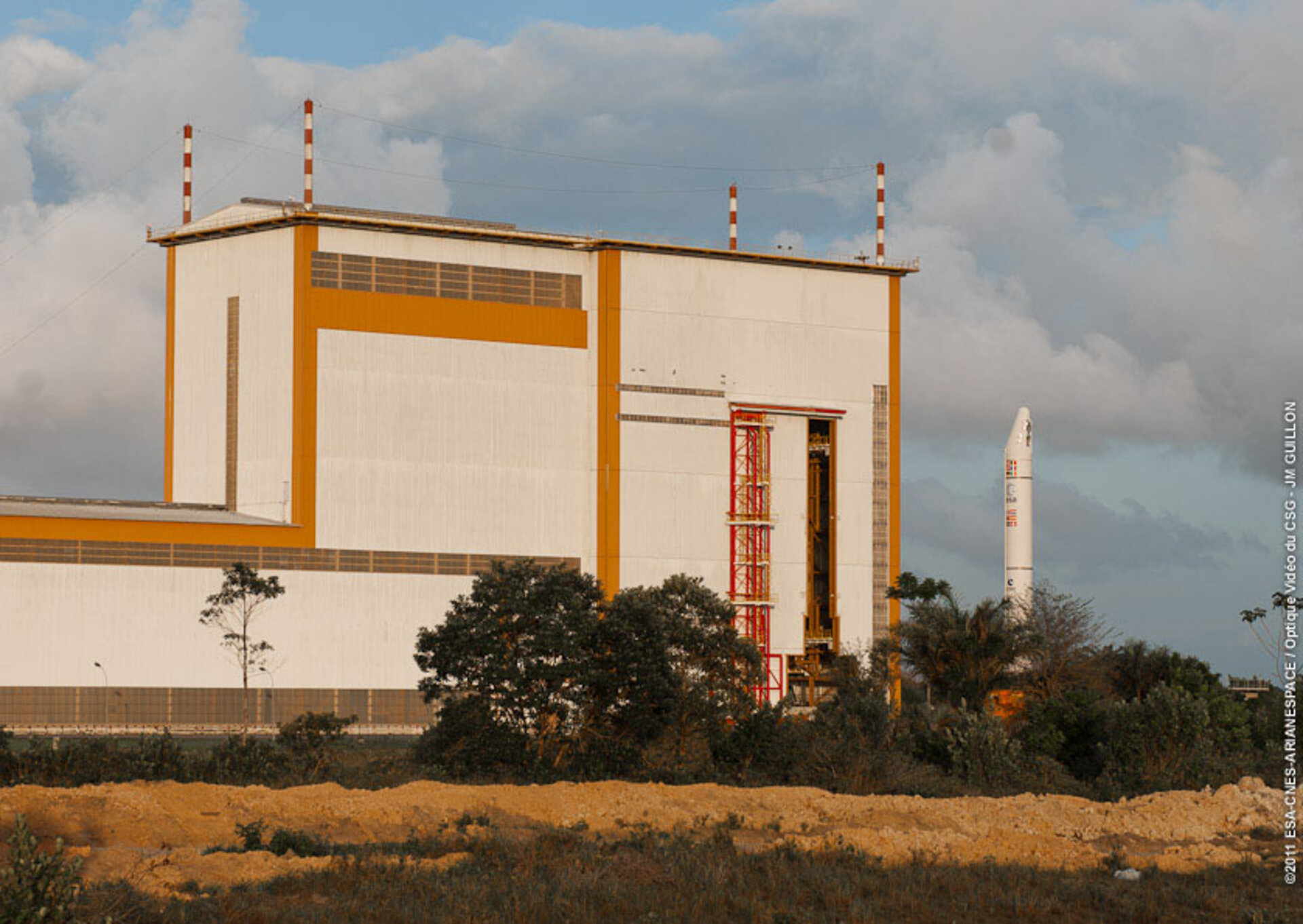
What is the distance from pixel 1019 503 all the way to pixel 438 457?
31.9 m

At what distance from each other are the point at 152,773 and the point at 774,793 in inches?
593

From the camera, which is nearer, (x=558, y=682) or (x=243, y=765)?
(x=243, y=765)

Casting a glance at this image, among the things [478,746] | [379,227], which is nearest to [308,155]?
[379,227]

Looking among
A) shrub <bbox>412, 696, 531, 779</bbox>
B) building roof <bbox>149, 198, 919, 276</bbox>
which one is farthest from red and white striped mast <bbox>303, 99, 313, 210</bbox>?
shrub <bbox>412, 696, 531, 779</bbox>

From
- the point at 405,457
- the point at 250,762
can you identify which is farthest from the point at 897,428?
the point at 250,762

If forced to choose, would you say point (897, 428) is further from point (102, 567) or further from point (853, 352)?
point (102, 567)

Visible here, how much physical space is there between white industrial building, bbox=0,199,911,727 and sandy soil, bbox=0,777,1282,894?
37.4 m

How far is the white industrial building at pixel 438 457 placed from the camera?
7131 centimetres

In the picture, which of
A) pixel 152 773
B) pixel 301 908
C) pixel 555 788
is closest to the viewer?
pixel 301 908

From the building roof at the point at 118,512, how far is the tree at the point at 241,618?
8.74ft

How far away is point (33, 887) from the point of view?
19.0 metres

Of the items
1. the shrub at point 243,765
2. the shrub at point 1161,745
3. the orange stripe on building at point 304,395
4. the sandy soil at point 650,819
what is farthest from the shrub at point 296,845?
the orange stripe on building at point 304,395

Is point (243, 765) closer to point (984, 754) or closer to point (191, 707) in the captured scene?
point (984, 754)

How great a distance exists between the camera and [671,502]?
82.9m
